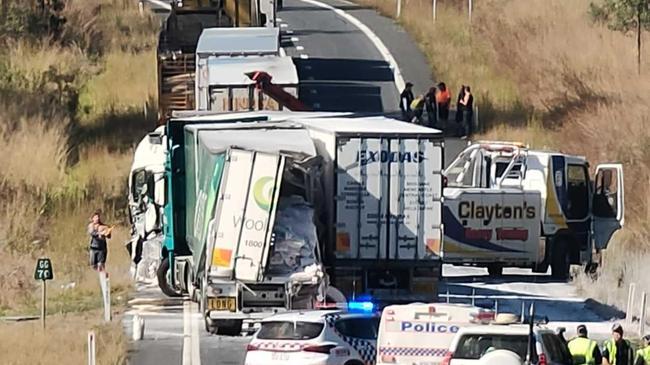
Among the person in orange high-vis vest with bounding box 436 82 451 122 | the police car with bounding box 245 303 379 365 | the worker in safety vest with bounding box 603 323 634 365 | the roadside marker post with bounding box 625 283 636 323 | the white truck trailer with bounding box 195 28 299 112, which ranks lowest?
the roadside marker post with bounding box 625 283 636 323

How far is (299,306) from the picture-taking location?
24.0 m

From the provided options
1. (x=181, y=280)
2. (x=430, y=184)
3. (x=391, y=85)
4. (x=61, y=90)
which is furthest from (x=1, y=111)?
(x=430, y=184)

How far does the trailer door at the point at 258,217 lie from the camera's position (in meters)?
24.0

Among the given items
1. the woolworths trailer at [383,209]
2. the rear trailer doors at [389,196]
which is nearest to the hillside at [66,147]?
the woolworths trailer at [383,209]

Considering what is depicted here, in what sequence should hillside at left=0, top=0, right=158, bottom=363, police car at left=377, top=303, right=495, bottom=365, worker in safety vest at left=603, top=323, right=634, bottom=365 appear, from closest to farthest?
police car at left=377, top=303, right=495, bottom=365
worker in safety vest at left=603, top=323, right=634, bottom=365
hillside at left=0, top=0, right=158, bottom=363

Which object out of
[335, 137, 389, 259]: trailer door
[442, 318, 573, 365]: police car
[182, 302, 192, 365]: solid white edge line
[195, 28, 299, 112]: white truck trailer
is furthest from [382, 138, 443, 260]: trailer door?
[195, 28, 299, 112]: white truck trailer

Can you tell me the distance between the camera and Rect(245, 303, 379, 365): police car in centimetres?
1973

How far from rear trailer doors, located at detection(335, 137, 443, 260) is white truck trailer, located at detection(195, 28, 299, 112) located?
14.6m

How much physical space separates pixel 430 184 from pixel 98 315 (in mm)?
6095

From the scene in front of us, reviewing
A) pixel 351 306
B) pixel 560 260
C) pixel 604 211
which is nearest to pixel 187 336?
pixel 351 306

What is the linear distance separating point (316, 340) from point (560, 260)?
1387 centimetres

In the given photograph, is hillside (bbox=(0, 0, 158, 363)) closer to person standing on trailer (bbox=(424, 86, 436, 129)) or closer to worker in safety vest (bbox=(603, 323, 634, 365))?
worker in safety vest (bbox=(603, 323, 634, 365))

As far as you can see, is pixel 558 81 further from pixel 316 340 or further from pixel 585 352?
pixel 316 340

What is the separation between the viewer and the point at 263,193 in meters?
24.2
